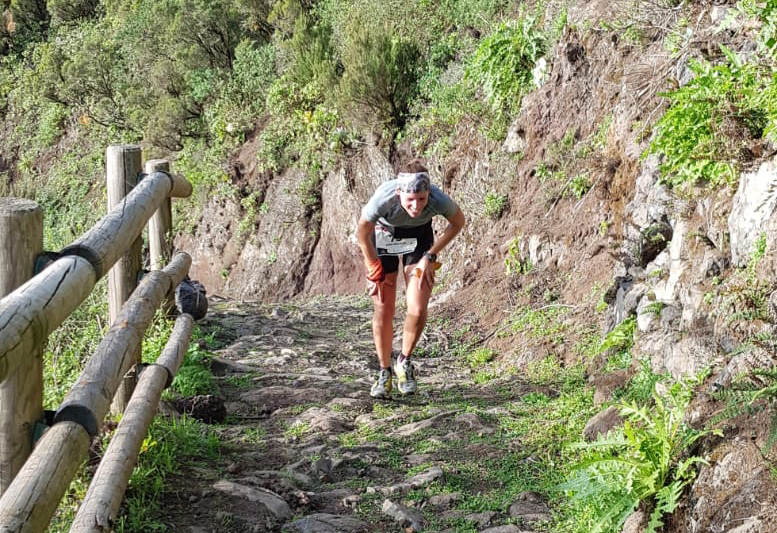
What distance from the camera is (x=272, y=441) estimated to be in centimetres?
509

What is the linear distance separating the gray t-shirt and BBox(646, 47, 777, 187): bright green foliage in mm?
1486

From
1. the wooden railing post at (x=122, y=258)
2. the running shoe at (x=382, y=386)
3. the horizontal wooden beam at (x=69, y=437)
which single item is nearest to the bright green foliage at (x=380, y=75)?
the running shoe at (x=382, y=386)

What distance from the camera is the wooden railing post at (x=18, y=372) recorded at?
299 centimetres

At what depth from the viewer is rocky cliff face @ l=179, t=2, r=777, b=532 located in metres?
4.20

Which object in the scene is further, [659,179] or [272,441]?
[659,179]

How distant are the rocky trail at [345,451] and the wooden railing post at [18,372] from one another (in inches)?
34.4

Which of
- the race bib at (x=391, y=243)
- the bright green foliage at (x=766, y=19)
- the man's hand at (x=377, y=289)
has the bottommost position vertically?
the man's hand at (x=377, y=289)

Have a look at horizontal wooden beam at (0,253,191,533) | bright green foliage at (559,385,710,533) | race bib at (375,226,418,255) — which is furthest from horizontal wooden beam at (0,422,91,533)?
race bib at (375,226,418,255)

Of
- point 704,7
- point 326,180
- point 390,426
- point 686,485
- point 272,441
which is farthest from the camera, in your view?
point 326,180

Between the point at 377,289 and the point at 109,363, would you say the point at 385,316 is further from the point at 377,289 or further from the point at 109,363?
the point at 109,363

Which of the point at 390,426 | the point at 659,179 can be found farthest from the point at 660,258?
the point at 390,426

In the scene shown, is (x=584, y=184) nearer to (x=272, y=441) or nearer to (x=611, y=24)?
(x=611, y=24)

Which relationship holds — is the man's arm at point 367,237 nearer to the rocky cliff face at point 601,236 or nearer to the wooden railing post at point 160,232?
the wooden railing post at point 160,232

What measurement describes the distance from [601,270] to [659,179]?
1.39 meters
